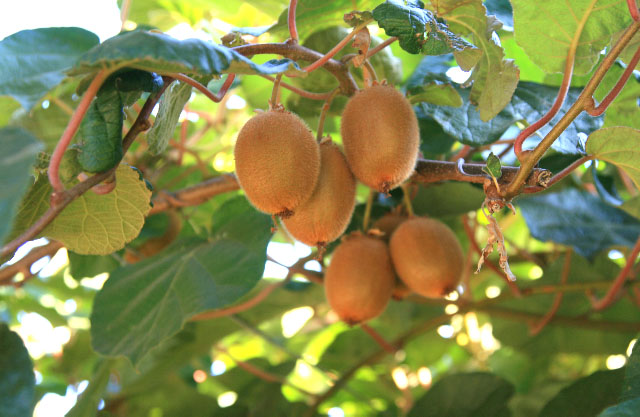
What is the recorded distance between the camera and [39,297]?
6.86ft

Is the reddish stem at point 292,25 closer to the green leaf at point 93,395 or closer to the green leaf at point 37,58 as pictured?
the green leaf at point 37,58

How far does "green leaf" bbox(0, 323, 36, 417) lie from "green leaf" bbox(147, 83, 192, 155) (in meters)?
0.36

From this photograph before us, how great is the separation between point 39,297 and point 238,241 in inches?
51.9

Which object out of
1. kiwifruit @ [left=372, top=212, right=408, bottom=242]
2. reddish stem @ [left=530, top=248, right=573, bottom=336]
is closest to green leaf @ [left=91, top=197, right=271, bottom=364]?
kiwifruit @ [left=372, top=212, right=408, bottom=242]

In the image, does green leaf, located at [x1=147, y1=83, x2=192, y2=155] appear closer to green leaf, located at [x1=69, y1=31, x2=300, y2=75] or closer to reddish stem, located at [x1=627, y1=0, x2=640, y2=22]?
green leaf, located at [x1=69, y1=31, x2=300, y2=75]

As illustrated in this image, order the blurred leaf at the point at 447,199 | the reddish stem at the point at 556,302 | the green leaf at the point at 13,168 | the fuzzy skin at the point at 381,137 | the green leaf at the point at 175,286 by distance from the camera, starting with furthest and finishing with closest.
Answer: the reddish stem at the point at 556,302
the blurred leaf at the point at 447,199
the green leaf at the point at 175,286
the fuzzy skin at the point at 381,137
the green leaf at the point at 13,168

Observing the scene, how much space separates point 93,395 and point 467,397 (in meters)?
0.70

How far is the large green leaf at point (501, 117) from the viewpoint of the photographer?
986 mm

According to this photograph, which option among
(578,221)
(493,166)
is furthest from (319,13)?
(578,221)

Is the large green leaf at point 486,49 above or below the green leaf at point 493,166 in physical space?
above

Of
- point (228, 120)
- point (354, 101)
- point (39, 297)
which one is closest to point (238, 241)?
point (354, 101)

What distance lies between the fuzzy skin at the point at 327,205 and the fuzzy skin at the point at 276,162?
4 centimetres

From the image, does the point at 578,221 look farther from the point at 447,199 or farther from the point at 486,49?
the point at 486,49

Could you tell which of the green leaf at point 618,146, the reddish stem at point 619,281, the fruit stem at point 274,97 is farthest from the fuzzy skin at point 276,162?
the reddish stem at point 619,281
